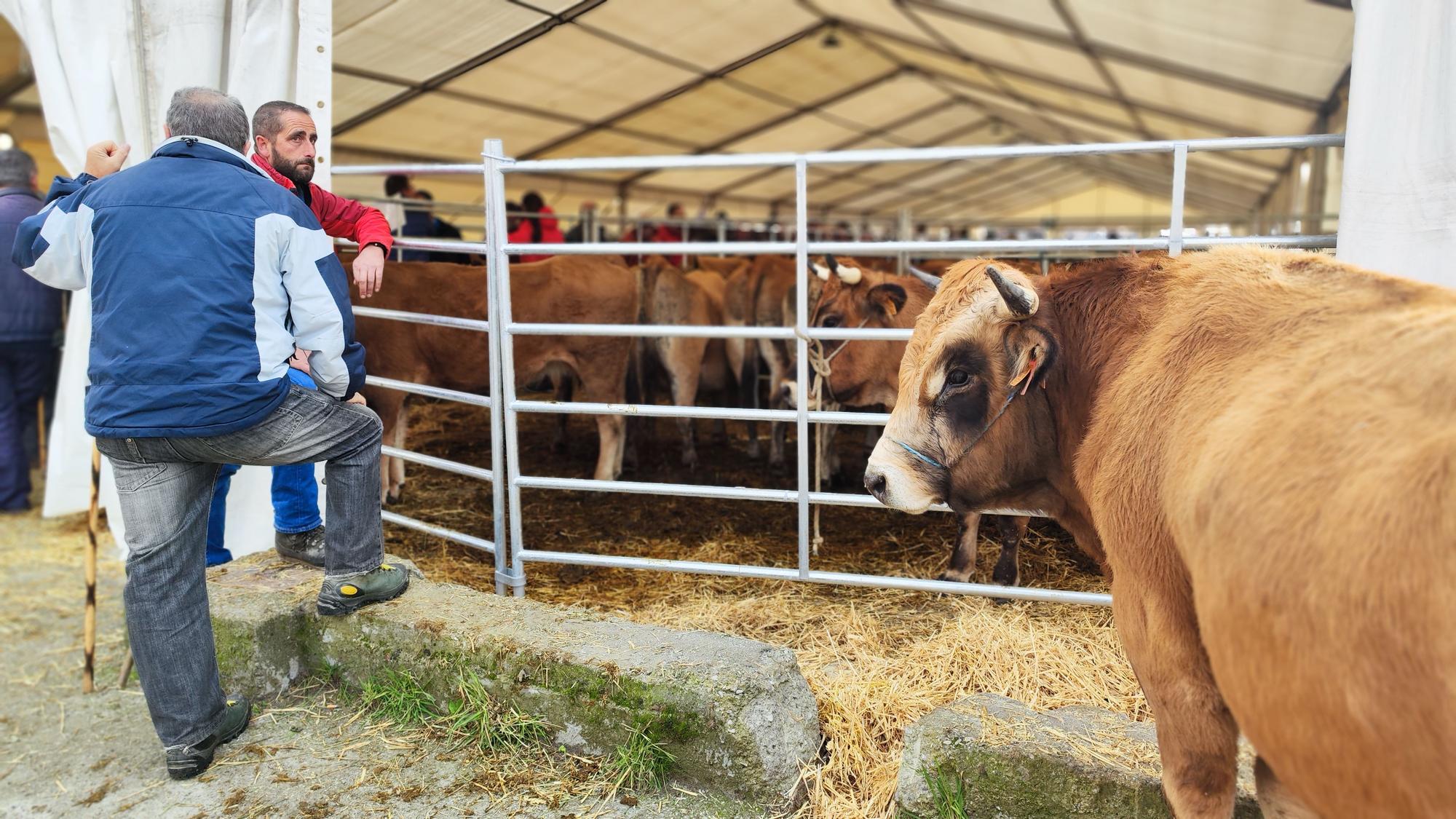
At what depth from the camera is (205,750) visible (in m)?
3.07

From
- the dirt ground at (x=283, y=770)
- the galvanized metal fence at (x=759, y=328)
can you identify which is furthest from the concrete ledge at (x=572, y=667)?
the galvanized metal fence at (x=759, y=328)

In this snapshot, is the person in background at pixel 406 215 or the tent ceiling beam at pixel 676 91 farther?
the tent ceiling beam at pixel 676 91

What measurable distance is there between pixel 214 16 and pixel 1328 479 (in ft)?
15.8

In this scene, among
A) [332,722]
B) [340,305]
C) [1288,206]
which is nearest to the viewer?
[340,305]

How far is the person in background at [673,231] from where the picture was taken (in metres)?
11.1

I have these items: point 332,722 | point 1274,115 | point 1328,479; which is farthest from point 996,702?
point 1274,115

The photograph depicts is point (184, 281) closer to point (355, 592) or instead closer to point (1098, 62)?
point (355, 592)

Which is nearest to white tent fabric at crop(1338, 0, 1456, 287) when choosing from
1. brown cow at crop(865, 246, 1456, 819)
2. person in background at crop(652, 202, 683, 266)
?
brown cow at crop(865, 246, 1456, 819)

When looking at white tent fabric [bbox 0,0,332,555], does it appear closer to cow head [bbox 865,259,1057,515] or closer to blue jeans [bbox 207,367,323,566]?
blue jeans [bbox 207,367,323,566]

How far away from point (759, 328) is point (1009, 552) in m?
1.62

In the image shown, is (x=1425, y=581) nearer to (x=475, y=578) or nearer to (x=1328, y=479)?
(x=1328, y=479)

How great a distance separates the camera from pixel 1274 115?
893cm

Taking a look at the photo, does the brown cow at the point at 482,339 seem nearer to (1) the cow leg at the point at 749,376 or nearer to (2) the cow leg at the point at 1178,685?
(1) the cow leg at the point at 749,376

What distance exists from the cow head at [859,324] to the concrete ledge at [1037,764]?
11.4 feet
